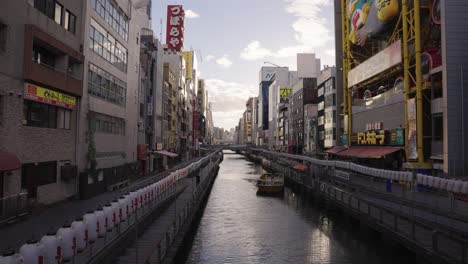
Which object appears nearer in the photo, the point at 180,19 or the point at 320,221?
the point at 320,221

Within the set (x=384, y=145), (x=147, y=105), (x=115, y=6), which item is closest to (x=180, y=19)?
(x=147, y=105)

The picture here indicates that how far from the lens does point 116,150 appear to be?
43938 millimetres

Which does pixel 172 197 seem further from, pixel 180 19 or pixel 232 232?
pixel 180 19

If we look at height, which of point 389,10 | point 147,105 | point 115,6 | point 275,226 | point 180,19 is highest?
point 180,19

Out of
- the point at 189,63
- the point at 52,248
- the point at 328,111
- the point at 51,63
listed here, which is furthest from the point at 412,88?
the point at 189,63

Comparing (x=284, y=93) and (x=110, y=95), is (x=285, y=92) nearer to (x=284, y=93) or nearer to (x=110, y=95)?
(x=284, y=93)

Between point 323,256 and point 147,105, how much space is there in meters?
43.6

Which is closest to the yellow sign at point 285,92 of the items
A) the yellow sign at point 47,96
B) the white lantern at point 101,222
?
the yellow sign at point 47,96

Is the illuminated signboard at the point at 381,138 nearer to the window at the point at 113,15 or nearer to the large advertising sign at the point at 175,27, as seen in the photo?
the window at the point at 113,15

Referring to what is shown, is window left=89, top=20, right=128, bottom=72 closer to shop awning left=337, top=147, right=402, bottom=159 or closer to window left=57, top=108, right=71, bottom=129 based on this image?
window left=57, top=108, right=71, bottom=129

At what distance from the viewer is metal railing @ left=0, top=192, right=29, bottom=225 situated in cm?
2128

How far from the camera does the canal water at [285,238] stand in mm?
24234

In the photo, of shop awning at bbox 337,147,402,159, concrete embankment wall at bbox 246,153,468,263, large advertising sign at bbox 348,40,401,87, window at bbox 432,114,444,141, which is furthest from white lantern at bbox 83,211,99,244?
large advertising sign at bbox 348,40,401,87

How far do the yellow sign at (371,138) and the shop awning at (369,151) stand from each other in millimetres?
944
